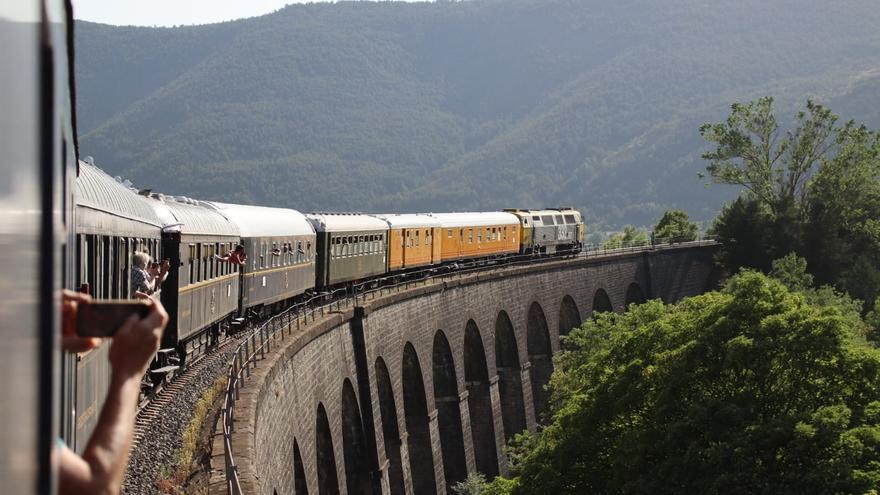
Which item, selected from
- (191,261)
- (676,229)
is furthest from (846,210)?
(191,261)

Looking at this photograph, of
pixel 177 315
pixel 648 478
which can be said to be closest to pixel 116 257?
pixel 177 315

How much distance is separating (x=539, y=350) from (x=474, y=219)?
317 inches

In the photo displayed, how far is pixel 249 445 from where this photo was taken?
16.2 meters

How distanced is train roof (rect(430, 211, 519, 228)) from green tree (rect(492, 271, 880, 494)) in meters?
25.3

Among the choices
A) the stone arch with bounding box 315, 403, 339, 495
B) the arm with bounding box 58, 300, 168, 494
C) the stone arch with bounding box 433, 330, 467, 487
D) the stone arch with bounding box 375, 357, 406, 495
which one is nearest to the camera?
the arm with bounding box 58, 300, 168, 494

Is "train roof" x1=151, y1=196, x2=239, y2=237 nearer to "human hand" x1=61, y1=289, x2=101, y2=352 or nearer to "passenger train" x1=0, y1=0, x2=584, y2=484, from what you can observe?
"passenger train" x1=0, y1=0, x2=584, y2=484

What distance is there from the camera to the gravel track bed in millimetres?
13891

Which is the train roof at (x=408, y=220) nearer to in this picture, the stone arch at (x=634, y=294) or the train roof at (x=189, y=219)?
the train roof at (x=189, y=219)

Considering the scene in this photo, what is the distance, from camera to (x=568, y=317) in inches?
2697

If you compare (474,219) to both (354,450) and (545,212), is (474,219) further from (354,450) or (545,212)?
(354,450)

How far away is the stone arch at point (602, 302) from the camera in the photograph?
73.8 metres

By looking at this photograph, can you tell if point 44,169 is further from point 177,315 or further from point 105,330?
point 177,315

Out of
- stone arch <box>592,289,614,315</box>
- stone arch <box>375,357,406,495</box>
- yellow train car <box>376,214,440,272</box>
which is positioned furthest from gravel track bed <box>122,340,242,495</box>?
stone arch <box>592,289,614,315</box>

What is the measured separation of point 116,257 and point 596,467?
62.1 ft
